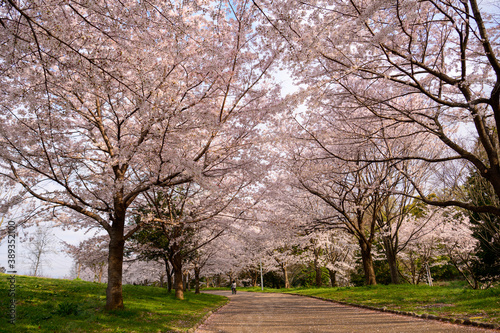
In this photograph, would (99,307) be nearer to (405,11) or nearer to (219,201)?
(219,201)

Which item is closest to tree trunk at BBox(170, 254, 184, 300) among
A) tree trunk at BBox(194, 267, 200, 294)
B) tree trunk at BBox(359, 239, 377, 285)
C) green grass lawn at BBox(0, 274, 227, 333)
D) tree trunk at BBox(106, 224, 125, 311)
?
green grass lawn at BBox(0, 274, 227, 333)

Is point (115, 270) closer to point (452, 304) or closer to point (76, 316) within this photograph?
point (76, 316)

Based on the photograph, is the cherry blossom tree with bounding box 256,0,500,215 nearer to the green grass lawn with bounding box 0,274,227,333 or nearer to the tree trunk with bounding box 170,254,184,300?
the green grass lawn with bounding box 0,274,227,333

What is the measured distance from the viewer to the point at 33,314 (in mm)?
6441

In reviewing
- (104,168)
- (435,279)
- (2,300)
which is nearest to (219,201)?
(104,168)

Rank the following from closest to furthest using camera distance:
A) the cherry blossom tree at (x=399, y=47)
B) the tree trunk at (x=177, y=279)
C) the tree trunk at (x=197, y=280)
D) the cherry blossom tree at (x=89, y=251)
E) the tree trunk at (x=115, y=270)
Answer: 1. the cherry blossom tree at (x=399, y=47)
2. the tree trunk at (x=115, y=270)
3. the cherry blossom tree at (x=89, y=251)
4. the tree trunk at (x=177, y=279)
5. the tree trunk at (x=197, y=280)

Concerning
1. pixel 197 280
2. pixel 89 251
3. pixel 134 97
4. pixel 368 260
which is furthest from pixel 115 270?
pixel 197 280

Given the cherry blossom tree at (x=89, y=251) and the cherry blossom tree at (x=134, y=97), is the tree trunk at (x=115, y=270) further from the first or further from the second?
the cherry blossom tree at (x=89, y=251)

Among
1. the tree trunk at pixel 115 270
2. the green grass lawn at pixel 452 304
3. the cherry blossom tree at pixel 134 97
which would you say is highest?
the cherry blossom tree at pixel 134 97

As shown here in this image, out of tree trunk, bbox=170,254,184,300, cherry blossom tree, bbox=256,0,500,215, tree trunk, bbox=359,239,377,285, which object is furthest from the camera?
tree trunk, bbox=359,239,377,285

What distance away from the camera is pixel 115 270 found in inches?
316

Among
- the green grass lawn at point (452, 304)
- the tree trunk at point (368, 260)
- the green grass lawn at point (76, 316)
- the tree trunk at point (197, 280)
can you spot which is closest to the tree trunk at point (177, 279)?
the green grass lawn at point (76, 316)

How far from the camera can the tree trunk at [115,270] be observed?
7809mm

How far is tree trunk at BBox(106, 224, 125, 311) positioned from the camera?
25.6 feet
